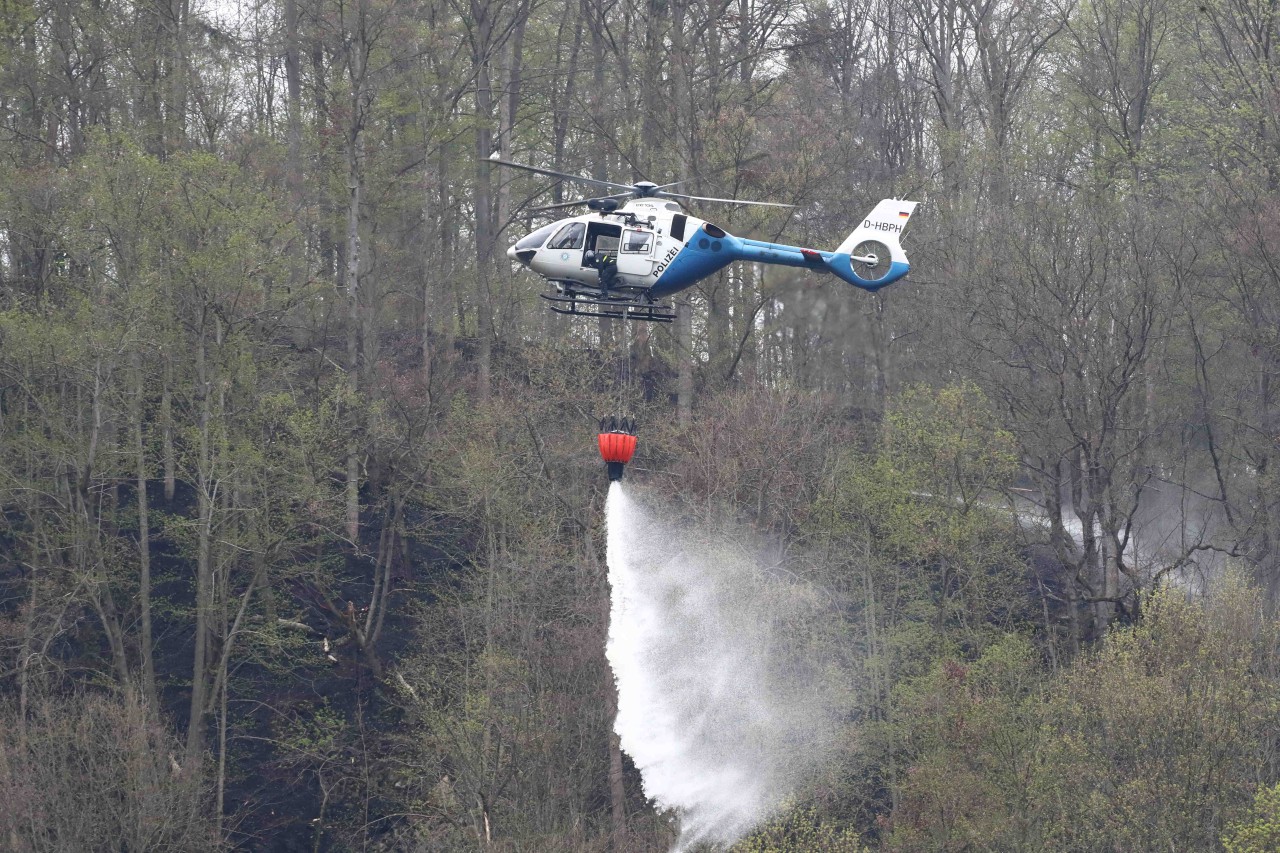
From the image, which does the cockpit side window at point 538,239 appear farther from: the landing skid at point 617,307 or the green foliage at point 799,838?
the green foliage at point 799,838

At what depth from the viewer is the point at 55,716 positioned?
29281mm

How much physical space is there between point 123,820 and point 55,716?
9.97ft

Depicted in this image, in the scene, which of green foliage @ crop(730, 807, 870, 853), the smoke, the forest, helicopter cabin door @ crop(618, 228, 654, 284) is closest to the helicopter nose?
helicopter cabin door @ crop(618, 228, 654, 284)

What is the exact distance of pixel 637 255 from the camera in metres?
24.3

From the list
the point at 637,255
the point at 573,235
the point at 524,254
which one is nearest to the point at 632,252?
the point at 637,255

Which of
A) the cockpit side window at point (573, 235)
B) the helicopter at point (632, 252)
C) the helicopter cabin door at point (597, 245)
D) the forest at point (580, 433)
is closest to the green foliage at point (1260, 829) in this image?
the forest at point (580, 433)

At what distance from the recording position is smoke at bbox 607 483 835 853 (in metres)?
32.4

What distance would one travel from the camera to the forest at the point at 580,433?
29.3m

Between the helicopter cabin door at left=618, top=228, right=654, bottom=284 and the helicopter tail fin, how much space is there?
3271 mm

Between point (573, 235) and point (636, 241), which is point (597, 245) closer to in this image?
point (573, 235)

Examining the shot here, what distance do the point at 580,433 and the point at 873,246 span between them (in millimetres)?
10060

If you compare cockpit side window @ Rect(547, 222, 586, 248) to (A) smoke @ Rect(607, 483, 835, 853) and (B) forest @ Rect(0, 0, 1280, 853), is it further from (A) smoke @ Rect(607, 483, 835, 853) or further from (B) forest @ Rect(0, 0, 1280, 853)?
(A) smoke @ Rect(607, 483, 835, 853)

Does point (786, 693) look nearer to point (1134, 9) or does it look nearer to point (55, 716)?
point (55, 716)

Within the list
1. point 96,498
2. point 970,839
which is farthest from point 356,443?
point 970,839
